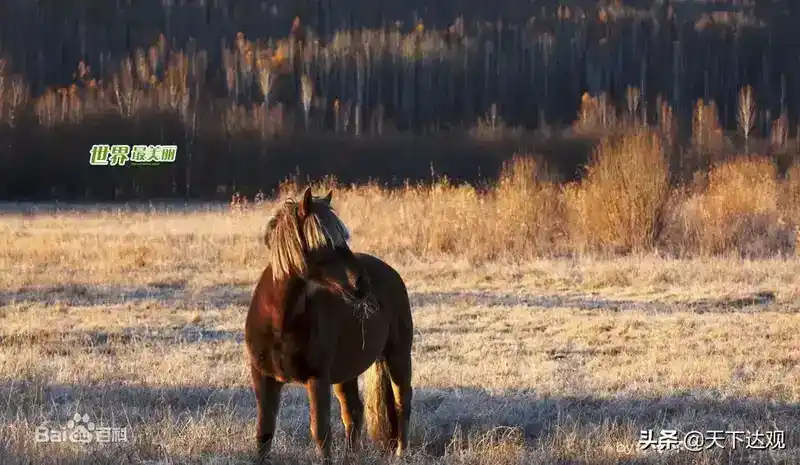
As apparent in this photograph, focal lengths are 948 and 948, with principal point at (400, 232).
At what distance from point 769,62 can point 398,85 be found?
69.1ft

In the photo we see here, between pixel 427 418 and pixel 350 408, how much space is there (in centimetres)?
109

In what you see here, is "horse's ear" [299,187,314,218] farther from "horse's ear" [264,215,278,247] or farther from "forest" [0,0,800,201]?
"forest" [0,0,800,201]

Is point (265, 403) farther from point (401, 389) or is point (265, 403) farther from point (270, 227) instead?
point (401, 389)

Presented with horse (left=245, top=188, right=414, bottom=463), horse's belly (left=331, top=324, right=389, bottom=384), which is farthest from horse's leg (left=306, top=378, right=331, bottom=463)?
horse's belly (left=331, top=324, right=389, bottom=384)

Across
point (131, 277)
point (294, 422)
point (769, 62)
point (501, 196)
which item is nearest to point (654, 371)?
point (294, 422)

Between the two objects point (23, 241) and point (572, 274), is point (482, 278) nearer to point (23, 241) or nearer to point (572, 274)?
point (572, 274)

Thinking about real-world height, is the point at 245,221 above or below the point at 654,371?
below

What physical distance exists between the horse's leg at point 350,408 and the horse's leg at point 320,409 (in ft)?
1.90

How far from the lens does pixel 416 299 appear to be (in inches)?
495

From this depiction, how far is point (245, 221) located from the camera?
23.8m

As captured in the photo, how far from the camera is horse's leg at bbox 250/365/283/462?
4.57m

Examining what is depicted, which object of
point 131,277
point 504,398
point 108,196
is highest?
point 504,398

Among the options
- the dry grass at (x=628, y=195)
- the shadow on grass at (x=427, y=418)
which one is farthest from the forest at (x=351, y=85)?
the shadow on grass at (x=427, y=418)

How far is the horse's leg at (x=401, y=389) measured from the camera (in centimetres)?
531
